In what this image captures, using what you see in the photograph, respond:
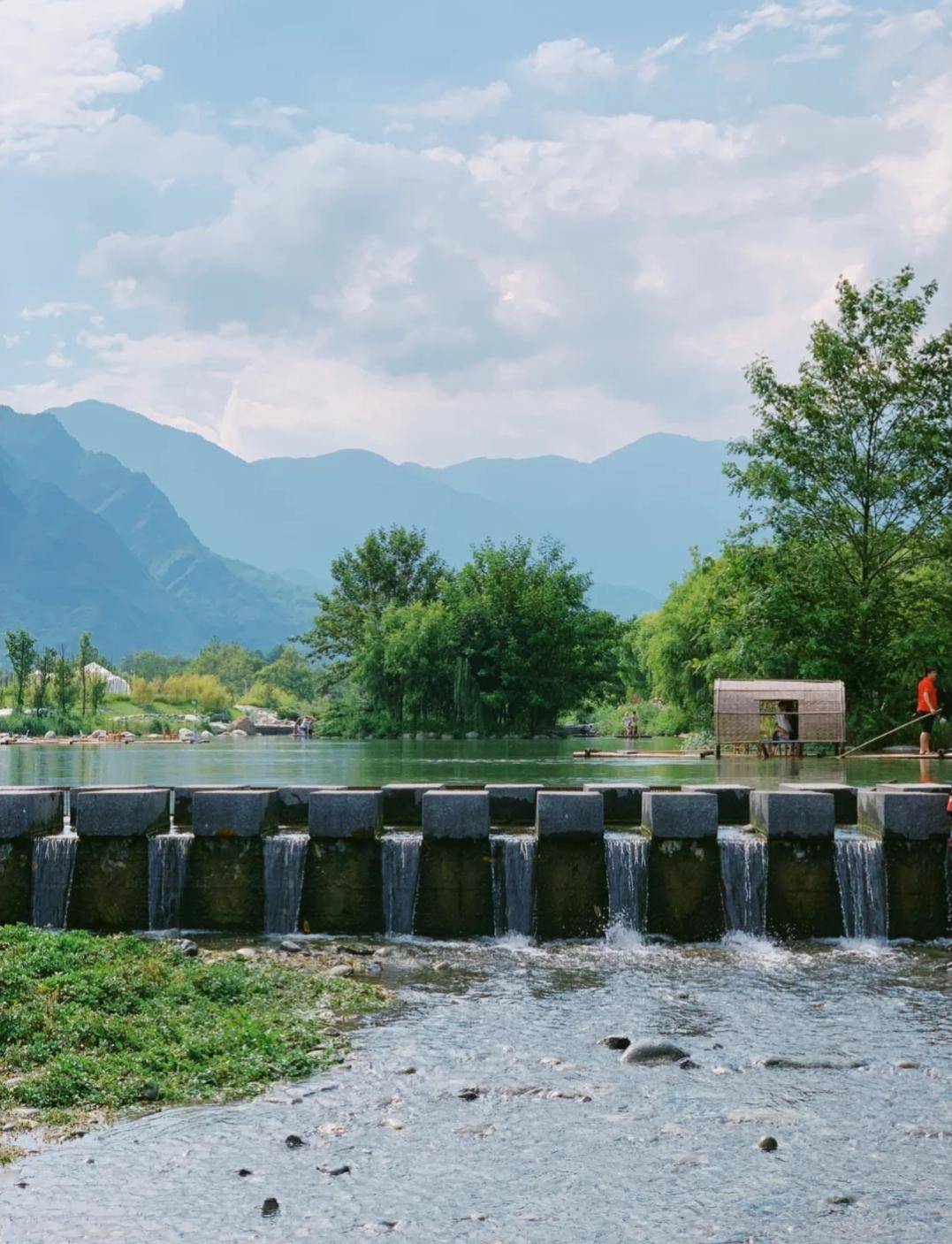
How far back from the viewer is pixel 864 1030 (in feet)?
31.0

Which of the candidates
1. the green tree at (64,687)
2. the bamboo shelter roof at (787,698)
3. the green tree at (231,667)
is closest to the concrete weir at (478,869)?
the bamboo shelter roof at (787,698)

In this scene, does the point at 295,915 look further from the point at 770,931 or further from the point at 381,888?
the point at 770,931

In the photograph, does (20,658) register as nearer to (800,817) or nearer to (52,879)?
(52,879)

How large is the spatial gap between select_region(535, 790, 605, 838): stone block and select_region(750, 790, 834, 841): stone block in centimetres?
178

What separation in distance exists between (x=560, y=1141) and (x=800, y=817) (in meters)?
6.80

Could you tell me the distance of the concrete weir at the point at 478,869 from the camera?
43.1 ft

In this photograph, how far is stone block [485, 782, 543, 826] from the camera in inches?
583

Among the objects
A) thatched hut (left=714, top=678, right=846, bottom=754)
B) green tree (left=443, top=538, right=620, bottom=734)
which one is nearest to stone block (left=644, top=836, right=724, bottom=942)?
thatched hut (left=714, top=678, right=846, bottom=754)

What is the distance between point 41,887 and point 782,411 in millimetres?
33579

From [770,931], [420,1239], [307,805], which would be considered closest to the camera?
[420,1239]

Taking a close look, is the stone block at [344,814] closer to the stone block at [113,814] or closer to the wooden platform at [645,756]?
the stone block at [113,814]

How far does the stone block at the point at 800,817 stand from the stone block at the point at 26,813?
762cm

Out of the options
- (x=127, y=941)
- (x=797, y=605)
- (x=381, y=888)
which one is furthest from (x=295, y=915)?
(x=797, y=605)

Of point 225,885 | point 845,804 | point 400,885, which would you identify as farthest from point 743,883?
point 225,885
